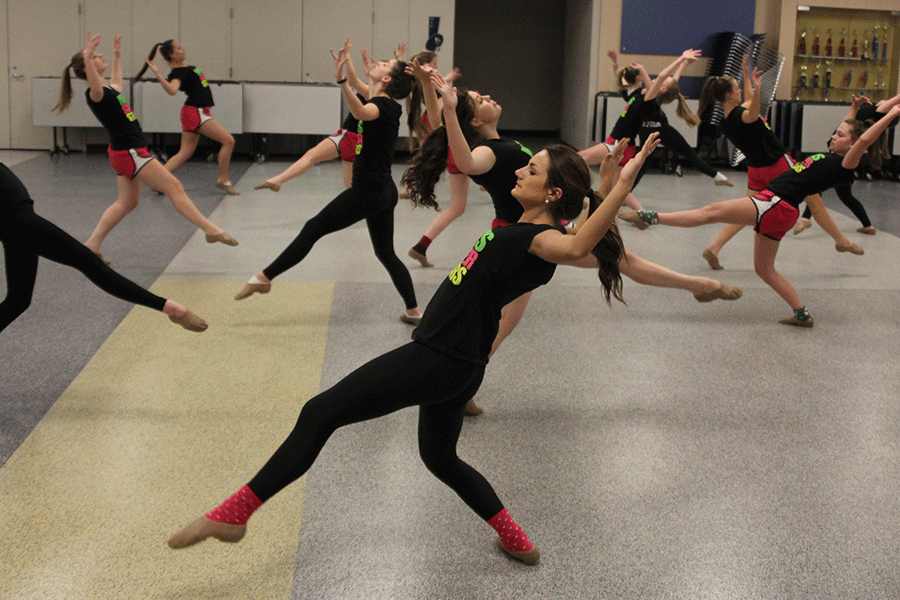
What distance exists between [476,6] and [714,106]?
5.66 m

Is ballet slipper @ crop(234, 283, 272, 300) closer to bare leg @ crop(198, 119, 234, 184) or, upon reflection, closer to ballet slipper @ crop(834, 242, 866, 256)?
ballet slipper @ crop(834, 242, 866, 256)

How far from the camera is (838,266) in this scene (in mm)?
6414

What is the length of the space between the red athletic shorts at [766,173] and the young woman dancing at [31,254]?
4396 mm

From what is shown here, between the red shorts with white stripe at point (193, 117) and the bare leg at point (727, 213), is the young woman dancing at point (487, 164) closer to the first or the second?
the bare leg at point (727, 213)

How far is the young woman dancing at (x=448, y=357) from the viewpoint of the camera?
217 cm

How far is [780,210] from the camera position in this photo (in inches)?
186

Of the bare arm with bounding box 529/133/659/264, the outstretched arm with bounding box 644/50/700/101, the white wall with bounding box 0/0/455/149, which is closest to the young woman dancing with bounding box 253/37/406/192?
the outstretched arm with bounding box 644/50/700/101

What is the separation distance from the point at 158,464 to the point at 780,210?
3.54 metres

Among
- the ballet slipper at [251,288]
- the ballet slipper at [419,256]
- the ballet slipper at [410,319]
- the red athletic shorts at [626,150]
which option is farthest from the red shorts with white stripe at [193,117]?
the ballet slipper at [410,319]

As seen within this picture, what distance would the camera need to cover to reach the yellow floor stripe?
239 cm

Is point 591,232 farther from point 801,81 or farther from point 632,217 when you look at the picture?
point 801,81

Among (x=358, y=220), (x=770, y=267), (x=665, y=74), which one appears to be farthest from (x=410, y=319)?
(x=665, y=74)

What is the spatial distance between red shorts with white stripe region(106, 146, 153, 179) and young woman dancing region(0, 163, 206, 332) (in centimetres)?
214

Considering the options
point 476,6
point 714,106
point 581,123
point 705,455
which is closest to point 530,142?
point 581,123
